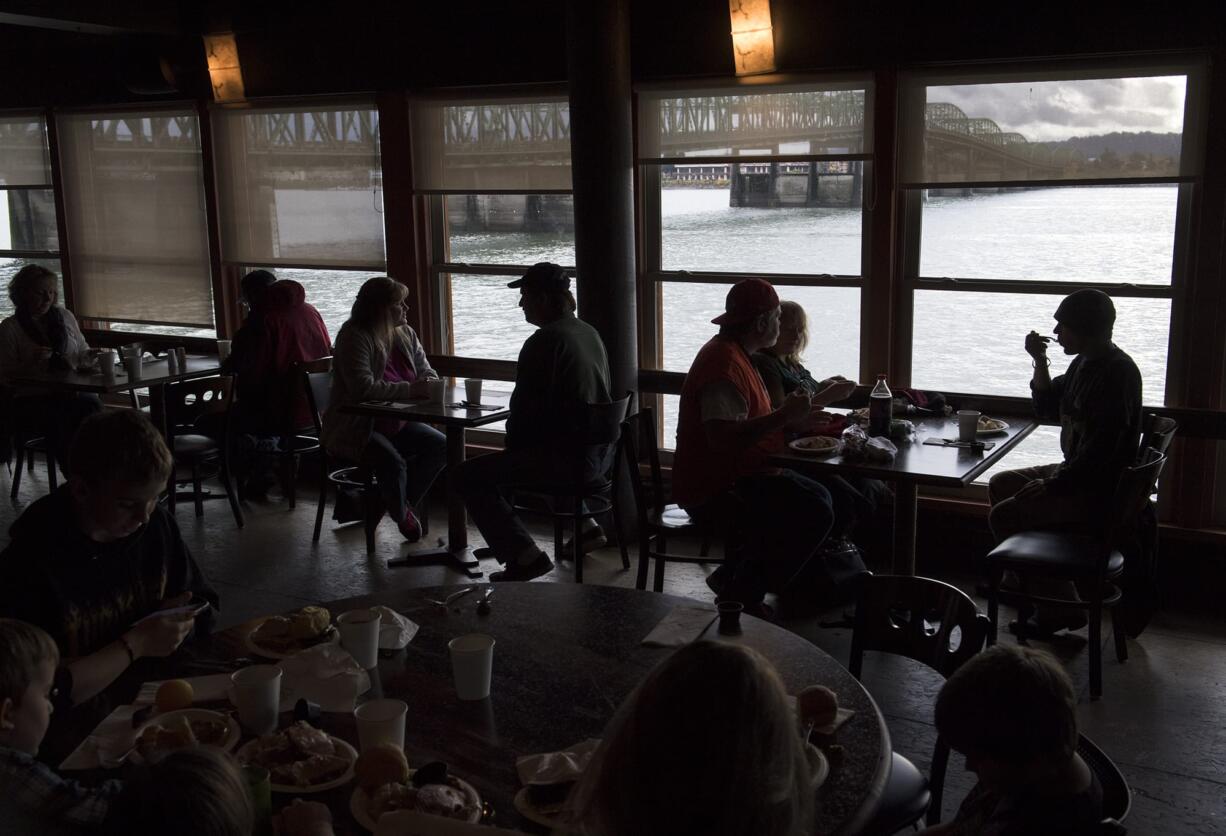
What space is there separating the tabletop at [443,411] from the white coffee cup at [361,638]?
2709 millimetres

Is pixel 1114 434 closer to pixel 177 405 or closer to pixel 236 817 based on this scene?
pixel 236 817

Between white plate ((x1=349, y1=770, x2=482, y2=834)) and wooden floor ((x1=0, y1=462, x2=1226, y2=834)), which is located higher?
white plate ((x1=349, y1=770, x2=482, y2=834))

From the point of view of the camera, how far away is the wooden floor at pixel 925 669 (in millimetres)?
3377

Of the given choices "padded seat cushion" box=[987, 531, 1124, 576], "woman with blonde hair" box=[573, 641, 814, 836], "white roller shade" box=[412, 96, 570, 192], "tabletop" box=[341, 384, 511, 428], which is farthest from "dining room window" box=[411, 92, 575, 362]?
"woman with blonde hair" box=[573, 641, 814, 836]

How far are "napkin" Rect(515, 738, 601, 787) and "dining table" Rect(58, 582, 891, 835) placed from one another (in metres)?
0.02

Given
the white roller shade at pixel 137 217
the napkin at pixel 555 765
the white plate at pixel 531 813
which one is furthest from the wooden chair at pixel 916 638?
the white roller shade at pixel 137 217

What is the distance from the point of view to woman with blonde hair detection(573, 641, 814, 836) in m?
1.28

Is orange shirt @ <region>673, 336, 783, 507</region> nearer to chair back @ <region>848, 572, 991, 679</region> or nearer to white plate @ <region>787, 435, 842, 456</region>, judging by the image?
white plate @ <region>787, 435, 842, 456</region>

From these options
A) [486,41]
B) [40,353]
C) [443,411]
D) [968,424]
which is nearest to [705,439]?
[968,424]

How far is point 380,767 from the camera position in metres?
1.80

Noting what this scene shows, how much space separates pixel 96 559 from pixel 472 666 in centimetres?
84

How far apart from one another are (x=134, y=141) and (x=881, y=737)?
714 cm

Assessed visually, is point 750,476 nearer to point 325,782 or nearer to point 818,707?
point 818,707

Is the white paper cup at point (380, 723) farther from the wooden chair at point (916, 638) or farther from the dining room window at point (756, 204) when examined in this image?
the dining room window at point (756, 204)
